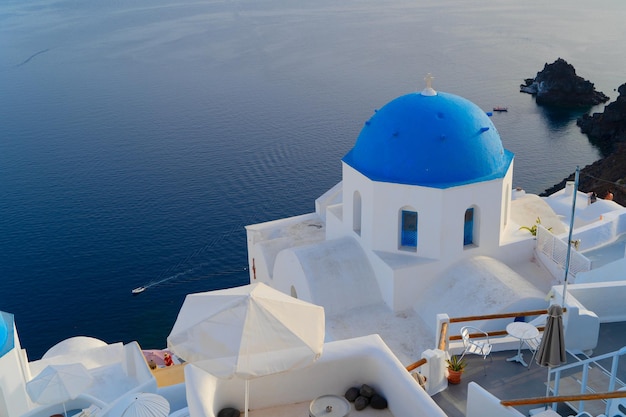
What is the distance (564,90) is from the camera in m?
74.5

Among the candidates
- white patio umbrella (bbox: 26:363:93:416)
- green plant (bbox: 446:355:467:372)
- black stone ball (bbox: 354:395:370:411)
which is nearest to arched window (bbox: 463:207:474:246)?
green plant (bbox: 446:355:467:372)

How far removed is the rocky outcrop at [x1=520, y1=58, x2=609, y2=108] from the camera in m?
74.3

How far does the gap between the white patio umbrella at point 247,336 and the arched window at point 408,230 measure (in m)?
10.6

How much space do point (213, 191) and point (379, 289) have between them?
99.4 ft

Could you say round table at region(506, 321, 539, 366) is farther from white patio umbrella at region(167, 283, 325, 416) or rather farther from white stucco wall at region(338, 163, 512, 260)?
white stucco wall at region(338, 163, 512, 260)

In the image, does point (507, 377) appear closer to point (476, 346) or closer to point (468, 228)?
point (476, 346)

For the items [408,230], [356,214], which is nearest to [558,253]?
[408,230]

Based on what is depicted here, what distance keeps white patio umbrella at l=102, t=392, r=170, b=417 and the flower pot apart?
232 inches

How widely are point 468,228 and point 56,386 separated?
44.5ft

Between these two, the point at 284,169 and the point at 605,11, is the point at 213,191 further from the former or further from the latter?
the point at 605,11

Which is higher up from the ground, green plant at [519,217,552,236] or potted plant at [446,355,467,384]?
potted plant at [446,355,467,384]

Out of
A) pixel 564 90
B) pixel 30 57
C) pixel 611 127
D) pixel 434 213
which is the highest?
pixel 434 213

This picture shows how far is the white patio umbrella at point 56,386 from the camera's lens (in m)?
19.1

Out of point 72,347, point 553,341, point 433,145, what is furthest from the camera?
point 72,347
